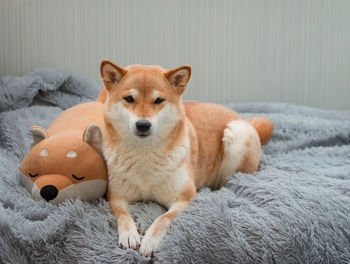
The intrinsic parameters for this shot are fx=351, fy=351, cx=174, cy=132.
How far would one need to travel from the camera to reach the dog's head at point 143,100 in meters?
1.23

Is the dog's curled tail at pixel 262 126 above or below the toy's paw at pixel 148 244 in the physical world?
above

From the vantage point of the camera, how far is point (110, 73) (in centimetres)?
132

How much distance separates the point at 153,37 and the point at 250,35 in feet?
2.60

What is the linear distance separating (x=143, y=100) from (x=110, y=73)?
181mm

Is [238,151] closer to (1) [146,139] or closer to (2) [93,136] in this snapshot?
(1) [146,139]

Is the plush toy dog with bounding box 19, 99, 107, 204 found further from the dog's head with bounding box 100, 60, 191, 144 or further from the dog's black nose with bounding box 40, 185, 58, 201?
the dog's head with bounding box 100, 60, 191, 144

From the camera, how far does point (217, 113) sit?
5.81 ft

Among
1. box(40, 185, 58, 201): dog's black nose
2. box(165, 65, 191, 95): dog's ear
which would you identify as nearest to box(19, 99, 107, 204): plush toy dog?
box(40, 185, 58, 201): dog's black nose

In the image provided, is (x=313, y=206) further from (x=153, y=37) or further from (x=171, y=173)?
(x=153, y=37)

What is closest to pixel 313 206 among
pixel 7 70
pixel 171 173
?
pixel 171 173

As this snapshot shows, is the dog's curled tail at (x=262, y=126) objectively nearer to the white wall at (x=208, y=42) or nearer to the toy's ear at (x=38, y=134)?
the white wall at (x=208, y=42)

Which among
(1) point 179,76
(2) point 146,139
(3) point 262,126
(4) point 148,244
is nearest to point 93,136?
(2) point 146,139

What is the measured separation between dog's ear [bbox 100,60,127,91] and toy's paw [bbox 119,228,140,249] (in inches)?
22.0

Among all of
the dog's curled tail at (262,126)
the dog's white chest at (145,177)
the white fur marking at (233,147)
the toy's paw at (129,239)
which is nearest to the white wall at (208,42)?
the dog's curled tail at (262,126)
